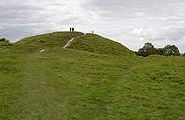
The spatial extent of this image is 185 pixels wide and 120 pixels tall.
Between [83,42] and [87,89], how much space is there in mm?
39130

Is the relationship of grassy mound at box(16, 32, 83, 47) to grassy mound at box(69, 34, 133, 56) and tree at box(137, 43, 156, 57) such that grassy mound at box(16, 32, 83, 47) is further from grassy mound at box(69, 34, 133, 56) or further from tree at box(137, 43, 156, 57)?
tree at box(137, 43, 156, 57)

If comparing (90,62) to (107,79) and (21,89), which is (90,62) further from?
(21,89)

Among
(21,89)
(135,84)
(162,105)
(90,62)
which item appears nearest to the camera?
(162,105)

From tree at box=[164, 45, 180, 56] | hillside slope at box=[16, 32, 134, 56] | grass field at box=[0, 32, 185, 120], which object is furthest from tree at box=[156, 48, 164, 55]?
grass field at box=[0, 32, 185, 120]

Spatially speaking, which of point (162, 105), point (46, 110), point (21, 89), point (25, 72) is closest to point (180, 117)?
point (162, 105)

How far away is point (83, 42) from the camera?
67.0m

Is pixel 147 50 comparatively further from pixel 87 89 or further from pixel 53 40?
pixel 87 89

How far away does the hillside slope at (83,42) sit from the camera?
64250 millimetres

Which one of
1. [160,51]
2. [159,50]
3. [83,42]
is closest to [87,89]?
[83,42]

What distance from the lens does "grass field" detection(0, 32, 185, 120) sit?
22484 mm

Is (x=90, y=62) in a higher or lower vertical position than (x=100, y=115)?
higher

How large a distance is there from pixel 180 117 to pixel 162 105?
2.65 metres

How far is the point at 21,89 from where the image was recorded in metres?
26.8

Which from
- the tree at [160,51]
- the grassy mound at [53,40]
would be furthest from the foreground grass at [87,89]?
the tree at [160,51]
